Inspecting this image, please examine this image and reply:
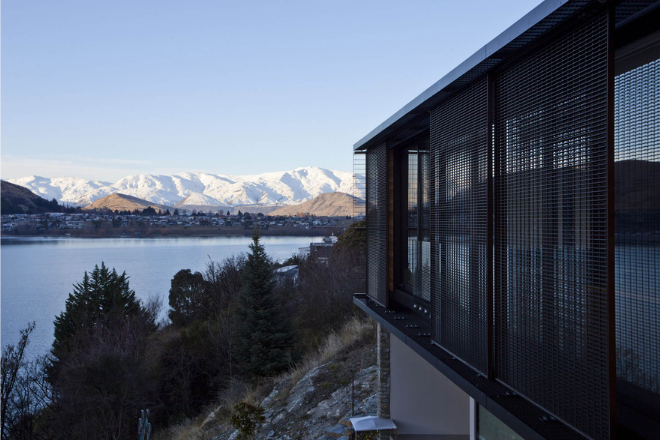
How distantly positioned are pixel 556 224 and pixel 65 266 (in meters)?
63.4

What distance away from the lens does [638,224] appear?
274cm

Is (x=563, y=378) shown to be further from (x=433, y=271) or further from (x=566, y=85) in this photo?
(x=433, y=271)

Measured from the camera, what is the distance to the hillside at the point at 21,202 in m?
50.7

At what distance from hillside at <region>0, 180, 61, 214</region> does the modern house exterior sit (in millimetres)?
56601

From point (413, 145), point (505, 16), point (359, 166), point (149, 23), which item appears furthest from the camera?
point (149, 23)

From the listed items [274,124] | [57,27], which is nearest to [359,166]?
[57,27]

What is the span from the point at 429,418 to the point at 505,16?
35.8ft

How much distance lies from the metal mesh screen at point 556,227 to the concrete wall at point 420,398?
4.47 meters

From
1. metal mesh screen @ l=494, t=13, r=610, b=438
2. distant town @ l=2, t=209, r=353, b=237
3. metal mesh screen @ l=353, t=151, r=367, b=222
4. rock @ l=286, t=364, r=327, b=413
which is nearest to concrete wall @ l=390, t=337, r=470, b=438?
metal mesh screen @ l=353, t=151, r=367, b=222

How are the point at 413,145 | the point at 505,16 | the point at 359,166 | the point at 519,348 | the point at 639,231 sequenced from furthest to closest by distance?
the point at 505,16 < the point at 359,166 < the point at 413,145 < the point at 519,348 < the point at 639,231

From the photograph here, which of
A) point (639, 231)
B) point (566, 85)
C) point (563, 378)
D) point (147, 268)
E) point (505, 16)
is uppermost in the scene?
point (505, 16)

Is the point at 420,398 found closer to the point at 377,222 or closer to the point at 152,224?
the point at 377,222

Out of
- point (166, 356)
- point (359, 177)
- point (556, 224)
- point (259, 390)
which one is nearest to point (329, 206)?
point (166, 356)

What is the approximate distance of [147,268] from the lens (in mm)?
53531
